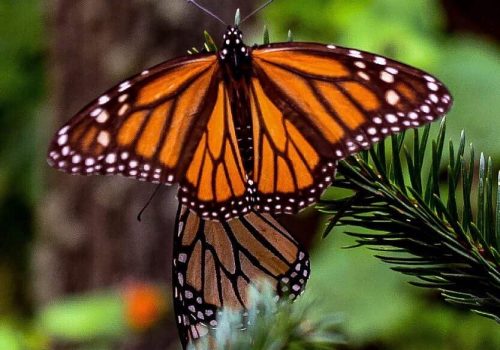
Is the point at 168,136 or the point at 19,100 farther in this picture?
the point at 19,100

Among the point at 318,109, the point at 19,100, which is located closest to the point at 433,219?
the point at 318,109

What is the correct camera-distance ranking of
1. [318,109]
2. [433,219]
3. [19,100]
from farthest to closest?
[19,100], [318,109], [433,219]

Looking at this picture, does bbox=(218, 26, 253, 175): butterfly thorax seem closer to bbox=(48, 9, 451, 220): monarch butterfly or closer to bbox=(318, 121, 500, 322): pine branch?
bbox=(48, 9, 451, 220): monarch butterfly

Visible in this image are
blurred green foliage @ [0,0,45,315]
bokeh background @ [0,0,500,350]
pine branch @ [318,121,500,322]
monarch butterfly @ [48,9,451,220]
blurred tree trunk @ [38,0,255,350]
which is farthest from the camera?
blurred green foliage @ [0,0,45,315]

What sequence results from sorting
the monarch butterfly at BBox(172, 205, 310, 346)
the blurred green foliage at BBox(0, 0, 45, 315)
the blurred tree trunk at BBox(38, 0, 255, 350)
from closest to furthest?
the monarch butterfly at BBox(172, 205, 310, 346), the blurred tree trunk at BBox(38, 0, 255, 350), the blurred green foliage at BBox(0, 0, 45, 315)

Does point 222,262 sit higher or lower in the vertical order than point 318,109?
lower

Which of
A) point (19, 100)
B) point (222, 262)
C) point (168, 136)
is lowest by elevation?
point (222, 262)

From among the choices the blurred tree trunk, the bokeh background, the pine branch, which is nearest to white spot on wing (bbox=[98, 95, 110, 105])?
the pine branch

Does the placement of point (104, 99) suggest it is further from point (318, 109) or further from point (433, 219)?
point (433, 219)
